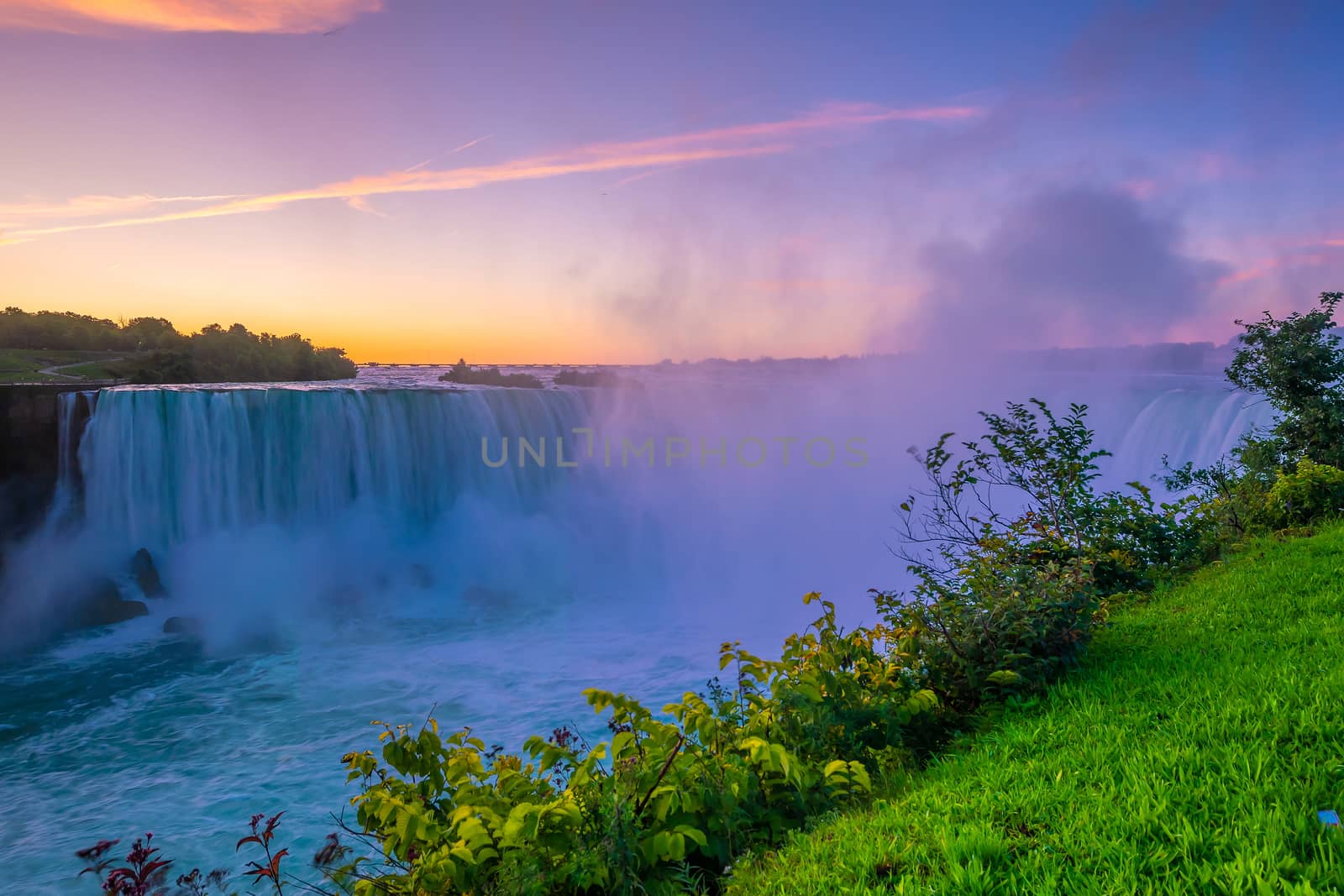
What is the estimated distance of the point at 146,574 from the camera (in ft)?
49.9

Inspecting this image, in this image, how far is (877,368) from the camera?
104 ft

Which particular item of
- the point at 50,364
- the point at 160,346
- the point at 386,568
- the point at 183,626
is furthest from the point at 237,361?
the point at 183,626

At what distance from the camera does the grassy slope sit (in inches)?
78.8

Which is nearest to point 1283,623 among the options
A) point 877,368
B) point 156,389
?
point 156,389

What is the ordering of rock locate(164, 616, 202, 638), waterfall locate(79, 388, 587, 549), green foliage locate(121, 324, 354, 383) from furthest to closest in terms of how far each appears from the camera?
green foliage locate(121, 324, 354, 383) → waterfall locate(79, 388, 587, 549) → rock locate(164, 616, 202, 638)

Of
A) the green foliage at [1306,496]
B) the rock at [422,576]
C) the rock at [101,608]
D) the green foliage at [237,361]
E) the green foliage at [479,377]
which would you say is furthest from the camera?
the green foliage at [479,377]

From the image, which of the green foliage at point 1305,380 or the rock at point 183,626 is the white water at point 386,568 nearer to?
the rock at point 183,626

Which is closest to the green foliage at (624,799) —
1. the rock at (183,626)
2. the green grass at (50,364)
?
the rock at (183,626)

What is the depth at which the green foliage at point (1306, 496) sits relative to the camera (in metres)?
7.35

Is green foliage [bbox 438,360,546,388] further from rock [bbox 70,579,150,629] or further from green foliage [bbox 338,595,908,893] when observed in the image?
green foliage [bbox 338,595,908,893]

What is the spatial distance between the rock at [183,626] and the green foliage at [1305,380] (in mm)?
19536

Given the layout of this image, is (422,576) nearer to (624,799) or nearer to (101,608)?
(101,608)

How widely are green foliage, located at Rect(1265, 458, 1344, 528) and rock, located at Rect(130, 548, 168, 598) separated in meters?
20.4

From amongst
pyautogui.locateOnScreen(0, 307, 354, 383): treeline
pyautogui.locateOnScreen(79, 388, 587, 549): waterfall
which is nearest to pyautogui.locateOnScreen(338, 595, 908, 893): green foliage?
pyautogui.locateOnScreen(79, 388, 587, 549): waterfall
